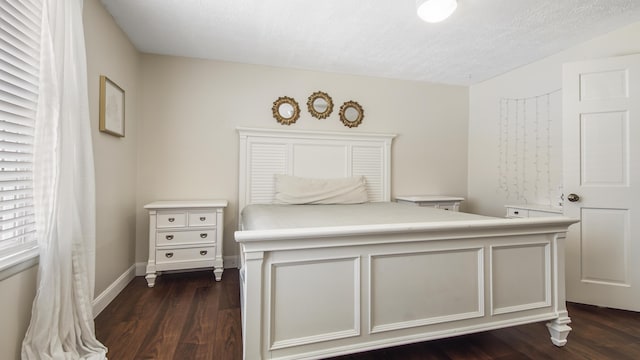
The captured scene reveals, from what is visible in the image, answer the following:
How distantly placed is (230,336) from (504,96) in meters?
3.75

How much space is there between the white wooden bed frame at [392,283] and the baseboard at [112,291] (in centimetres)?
136

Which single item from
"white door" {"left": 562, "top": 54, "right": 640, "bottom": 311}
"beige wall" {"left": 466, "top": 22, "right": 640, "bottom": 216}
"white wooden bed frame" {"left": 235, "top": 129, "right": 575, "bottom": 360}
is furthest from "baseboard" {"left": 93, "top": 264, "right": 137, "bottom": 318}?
"beige wall" {"left": 466, "top": 22, "right": 640, "bottom": 216}

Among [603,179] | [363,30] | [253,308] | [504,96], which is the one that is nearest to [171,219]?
[253,308]

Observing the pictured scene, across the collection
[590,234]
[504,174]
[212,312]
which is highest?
[504,174]

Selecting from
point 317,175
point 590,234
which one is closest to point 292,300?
point 317,175

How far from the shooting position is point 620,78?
2.17m

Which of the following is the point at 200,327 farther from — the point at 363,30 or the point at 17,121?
the point at 363,30

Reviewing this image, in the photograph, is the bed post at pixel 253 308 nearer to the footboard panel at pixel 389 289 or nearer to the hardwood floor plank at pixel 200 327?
the footboard panel at pixel 389 289

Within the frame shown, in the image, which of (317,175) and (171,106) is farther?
(317,175)

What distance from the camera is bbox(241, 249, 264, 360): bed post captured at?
1.21m

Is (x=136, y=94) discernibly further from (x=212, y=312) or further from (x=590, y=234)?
(x=590, y=234)

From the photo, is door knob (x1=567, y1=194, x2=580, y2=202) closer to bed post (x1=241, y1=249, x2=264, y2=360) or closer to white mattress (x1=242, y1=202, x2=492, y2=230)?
white mattress (x1=242, y1=202, x2=492, y2=230)

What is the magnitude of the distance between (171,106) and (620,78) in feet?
12.9

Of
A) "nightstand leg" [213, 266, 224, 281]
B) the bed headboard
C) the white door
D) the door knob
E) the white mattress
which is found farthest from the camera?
the bed headboard
